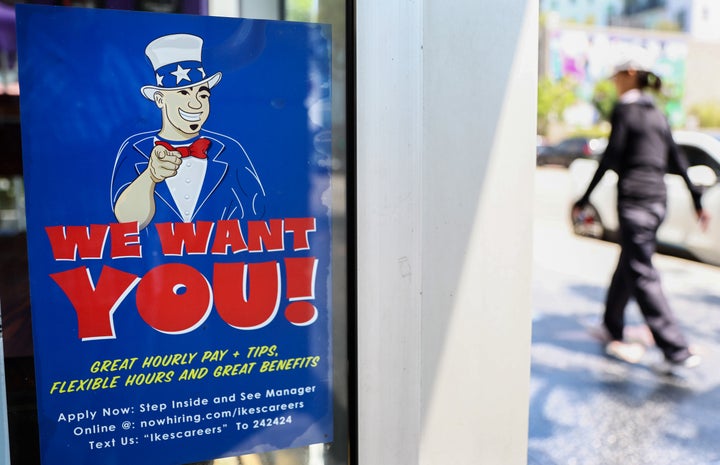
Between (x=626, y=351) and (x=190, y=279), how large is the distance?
3985 millimetres

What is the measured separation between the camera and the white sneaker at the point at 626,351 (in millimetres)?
5066

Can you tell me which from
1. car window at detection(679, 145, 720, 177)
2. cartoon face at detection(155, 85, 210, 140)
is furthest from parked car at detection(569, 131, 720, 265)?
cartoon face at detection(155, 85, 210, 140)

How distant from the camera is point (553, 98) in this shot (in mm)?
46594

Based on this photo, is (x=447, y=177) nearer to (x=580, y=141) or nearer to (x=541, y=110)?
(x=580, y=141)

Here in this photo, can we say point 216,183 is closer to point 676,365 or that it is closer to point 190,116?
point 190,116

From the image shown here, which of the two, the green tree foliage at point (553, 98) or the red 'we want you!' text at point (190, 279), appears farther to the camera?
the green tree foliage at point (553, 98)

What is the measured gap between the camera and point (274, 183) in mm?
2078

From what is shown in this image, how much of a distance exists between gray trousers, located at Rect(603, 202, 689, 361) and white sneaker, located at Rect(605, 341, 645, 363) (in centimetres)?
25

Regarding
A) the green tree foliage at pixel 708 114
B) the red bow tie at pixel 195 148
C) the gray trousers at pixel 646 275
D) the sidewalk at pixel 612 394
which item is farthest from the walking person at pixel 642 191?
the green tree foliage at pixel 708 114

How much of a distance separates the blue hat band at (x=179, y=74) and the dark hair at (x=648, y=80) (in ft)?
12.9

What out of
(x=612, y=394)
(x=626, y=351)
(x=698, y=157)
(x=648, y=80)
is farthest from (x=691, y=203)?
(x=612, y=394)

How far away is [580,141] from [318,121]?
96.2 ft

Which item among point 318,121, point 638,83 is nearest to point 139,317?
point 318,121

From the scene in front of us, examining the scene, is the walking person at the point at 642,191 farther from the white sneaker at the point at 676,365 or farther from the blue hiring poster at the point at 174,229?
the blue hiring poster at the point at 174,229
